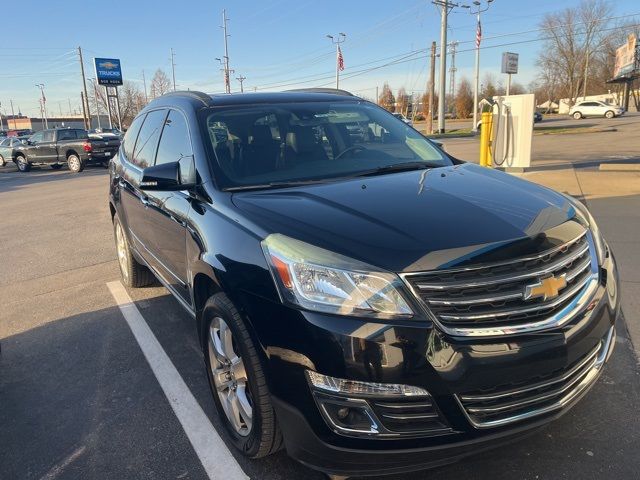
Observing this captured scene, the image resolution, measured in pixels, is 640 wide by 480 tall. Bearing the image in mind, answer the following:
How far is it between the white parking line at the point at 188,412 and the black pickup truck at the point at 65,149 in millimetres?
18781

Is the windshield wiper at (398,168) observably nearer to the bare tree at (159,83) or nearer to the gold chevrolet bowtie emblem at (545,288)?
the gold chevrolet bowtie emblem at (545,288)

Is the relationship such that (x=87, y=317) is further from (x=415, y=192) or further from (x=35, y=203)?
(x=35, y=203)

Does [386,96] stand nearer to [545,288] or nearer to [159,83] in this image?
[159,83]

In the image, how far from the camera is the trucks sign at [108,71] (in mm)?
52844

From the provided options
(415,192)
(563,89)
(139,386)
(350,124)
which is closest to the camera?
(415,192)

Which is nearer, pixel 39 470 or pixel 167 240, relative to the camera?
pixel 39 470

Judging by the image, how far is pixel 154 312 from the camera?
4.82 meters

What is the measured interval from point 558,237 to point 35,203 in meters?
13.6

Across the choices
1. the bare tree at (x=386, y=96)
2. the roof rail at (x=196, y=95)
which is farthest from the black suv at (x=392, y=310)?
the bare tree at (x=386, y=96)

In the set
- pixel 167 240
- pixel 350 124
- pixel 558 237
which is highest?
pixel 350 124

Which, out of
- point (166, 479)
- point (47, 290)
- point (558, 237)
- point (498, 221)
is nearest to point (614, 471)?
point (558, 237)

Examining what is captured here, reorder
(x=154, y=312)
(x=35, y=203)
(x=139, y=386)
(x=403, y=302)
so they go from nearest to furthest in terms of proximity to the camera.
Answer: (x=403, y=302) → (x=139, y=386) → (x=154, y=312) → (x=35, y=203)

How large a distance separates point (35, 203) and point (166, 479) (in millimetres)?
12574

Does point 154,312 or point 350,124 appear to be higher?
point 350,124
